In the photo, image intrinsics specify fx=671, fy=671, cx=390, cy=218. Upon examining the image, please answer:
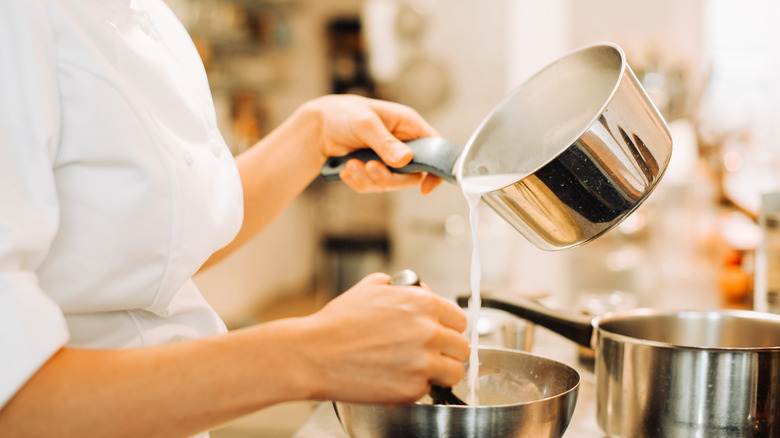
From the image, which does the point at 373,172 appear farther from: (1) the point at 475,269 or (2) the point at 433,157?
(1) the point at 475,269

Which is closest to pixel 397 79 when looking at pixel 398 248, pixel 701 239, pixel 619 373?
pixel 398 248

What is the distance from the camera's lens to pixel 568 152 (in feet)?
2.01

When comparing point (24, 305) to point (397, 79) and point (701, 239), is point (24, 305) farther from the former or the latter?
point (397, 79)

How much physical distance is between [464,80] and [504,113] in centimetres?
241

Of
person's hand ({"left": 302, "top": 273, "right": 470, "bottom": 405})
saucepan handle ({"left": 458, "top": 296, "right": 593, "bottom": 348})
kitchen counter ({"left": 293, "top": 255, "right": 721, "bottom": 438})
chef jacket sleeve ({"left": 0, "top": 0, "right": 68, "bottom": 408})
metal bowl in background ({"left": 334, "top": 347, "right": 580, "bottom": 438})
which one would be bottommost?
kitchen counter ({"left": 293, "top": 255, "right": 721, "bottom": 438})

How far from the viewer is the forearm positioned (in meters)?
0.45

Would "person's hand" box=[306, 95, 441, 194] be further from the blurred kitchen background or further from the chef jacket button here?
the blurred kitchen background

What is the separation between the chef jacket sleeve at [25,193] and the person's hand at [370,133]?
1.51ft

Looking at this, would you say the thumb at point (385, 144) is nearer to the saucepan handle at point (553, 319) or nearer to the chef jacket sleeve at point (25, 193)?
the saucepan handle at point (553, 319)

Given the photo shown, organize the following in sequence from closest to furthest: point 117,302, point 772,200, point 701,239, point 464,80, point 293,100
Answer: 1. point 117,302
2. point 772,200
3. point 701,239
4. point 464,80
5. point 293,100

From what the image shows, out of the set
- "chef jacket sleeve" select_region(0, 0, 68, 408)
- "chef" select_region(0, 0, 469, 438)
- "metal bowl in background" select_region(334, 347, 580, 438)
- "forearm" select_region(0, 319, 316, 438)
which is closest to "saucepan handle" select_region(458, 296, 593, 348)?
"metal bowl in background" select_region(334, 347, 580, 438)

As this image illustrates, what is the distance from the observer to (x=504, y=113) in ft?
2.70

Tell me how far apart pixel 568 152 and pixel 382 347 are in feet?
0.84

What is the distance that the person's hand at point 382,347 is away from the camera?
1.62 ft
